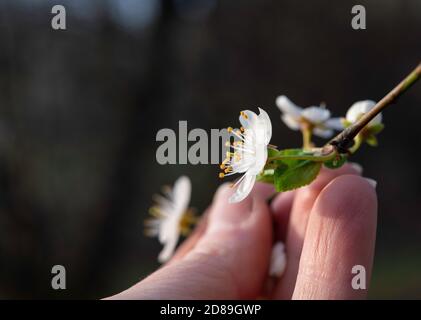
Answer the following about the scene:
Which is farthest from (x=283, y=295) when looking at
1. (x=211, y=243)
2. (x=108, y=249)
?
(x=108, y=249)

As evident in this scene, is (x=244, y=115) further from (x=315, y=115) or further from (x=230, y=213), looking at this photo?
(x=230, y=213)

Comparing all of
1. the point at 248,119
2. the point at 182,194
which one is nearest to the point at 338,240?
the point at 248,119

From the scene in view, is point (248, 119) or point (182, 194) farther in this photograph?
point (182, 194)

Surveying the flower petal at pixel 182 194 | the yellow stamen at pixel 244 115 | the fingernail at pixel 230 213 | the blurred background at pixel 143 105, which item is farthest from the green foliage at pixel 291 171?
the blurred background at pixel 143 105

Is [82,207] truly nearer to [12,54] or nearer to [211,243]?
[12,54]

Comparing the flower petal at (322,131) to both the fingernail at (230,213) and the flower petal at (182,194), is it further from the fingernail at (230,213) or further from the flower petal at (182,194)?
the flower petal at (182,194)

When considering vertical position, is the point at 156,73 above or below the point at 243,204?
above

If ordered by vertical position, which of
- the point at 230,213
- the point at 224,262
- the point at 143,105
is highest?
the point at 143,105
